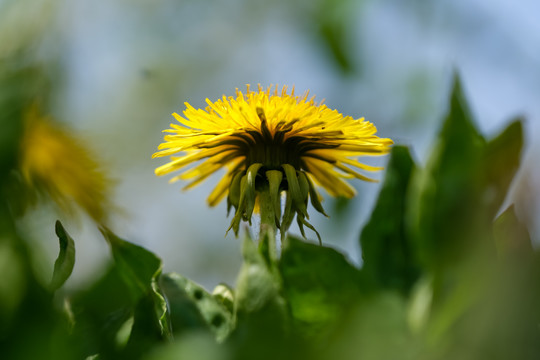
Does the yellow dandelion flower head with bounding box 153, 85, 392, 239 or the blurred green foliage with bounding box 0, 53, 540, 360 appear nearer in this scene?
the blurred green foliage with bounding box 0, 53, 540, 360

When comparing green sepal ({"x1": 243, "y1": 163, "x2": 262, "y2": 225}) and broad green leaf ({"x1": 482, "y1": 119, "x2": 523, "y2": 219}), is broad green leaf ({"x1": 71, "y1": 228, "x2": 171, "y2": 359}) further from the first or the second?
green sepal ({"x1": 243, "y1": 163, "x2": 262, "y2": 225})

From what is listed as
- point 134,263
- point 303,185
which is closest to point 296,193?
point 303,185

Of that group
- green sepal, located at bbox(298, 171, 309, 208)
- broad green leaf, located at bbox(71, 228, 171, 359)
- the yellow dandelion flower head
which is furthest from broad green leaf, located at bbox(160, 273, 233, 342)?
green sepal, located at bbox(298, 171, 309, 208)

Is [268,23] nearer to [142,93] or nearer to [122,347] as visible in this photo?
[122,347]

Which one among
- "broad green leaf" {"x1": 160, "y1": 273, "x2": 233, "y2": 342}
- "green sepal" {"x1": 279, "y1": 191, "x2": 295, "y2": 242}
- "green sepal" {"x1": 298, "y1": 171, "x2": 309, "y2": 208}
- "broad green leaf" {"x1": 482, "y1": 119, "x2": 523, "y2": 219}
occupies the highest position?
"broad green leaf" {"x1": 482, "y1": 119, "x2": 523, "y2": 219}

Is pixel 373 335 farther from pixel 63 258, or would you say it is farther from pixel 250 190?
pixel 250 190

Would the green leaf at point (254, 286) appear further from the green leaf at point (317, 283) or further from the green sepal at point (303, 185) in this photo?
the green sepal at point (303, 185)
